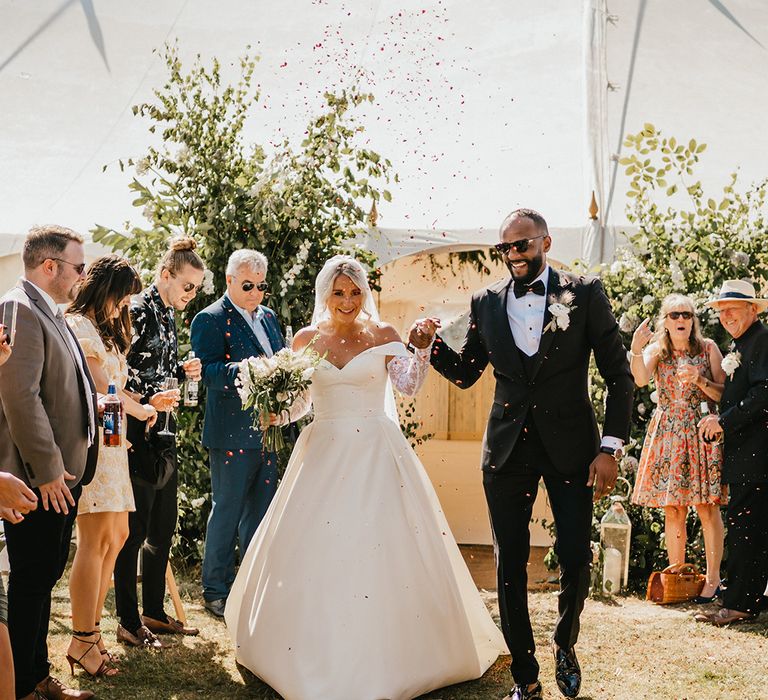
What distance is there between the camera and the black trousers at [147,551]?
477 cm

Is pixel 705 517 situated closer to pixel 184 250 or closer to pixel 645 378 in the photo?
pixel 645 378

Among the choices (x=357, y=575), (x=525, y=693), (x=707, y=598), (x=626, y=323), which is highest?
(x=626, y=323)

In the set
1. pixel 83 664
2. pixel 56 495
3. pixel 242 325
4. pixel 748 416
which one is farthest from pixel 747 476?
pixel 56 495

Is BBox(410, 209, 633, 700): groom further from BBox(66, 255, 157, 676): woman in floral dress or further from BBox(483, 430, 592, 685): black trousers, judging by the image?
BBox(66, 255, 157, 676): woman in floral dress

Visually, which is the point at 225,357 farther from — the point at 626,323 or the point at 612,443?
the point at 626,323

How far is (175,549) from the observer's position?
6777 mm

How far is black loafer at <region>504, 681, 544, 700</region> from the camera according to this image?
3.92 meters

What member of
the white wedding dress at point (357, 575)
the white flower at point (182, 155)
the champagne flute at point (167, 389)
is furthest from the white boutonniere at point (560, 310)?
the white flower at point (182, 155)

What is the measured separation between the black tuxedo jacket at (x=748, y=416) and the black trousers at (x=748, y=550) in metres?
0.09

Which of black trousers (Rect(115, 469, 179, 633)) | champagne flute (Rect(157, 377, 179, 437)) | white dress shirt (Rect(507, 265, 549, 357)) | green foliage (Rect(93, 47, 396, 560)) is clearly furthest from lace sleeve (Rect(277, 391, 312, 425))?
green foliage (Rect(93, 47, 396, 560))

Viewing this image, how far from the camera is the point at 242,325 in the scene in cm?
552

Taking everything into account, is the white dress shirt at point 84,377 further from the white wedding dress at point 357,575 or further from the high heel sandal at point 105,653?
the high heel sandal at point 105,653

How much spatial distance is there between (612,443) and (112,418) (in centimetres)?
191

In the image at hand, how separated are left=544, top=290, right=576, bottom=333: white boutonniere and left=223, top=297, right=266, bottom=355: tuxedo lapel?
197 centimetres
